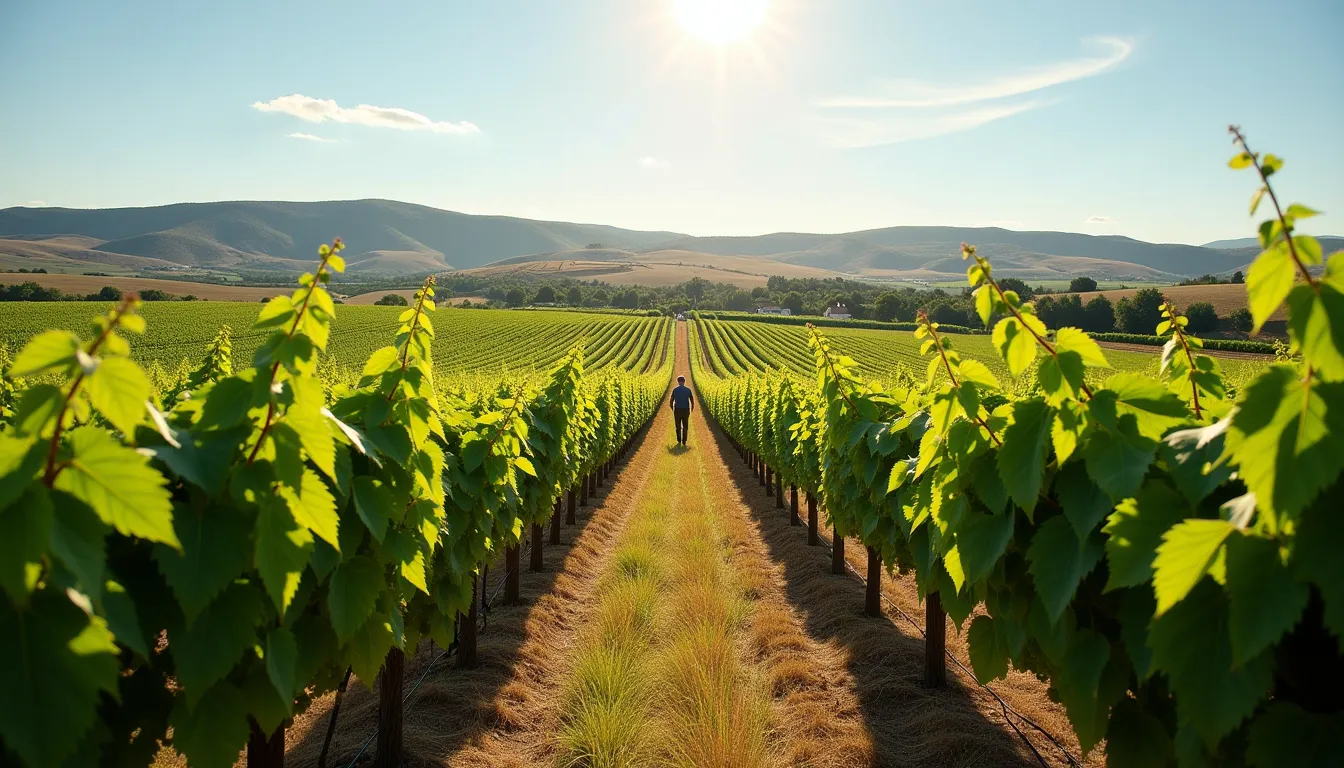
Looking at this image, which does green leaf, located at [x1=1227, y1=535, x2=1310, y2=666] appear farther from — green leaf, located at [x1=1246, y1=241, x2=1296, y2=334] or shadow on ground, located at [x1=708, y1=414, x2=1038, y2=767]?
shadow on ground, located at [x1=708, y1=414, x2=1038, y2=767]

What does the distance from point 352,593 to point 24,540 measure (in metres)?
1.24

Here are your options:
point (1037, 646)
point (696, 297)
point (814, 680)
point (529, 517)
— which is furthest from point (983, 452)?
point (696, 297)

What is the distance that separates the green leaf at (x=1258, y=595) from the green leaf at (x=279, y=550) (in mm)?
2314

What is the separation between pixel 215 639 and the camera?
6.22 feet

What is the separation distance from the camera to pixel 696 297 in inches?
6422

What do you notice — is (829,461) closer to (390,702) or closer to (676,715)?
(676,715)

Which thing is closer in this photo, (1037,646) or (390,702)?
(1037,646)

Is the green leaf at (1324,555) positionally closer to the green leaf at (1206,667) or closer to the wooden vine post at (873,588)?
the green leaf at (1206,667)

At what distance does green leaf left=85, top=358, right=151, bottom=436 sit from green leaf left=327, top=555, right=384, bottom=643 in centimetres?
108

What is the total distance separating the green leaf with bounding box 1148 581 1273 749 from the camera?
155 cm

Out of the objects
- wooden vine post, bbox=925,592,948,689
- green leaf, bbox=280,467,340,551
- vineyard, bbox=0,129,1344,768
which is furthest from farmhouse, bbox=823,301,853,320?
green leaf, bbox=280,467,340,551

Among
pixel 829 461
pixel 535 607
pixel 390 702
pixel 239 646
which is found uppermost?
pixel 239 646

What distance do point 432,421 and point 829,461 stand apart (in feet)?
16.8

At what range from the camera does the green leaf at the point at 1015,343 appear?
2426 mm
